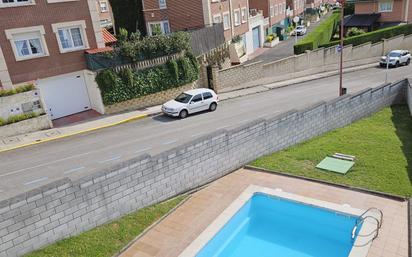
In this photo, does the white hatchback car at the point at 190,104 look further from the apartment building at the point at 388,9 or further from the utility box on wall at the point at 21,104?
the apartment building at the point at 388,9

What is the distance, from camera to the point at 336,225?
1130 cm

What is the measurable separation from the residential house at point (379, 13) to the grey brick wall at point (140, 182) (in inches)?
1407

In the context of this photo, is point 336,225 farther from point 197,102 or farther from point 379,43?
point 379,43

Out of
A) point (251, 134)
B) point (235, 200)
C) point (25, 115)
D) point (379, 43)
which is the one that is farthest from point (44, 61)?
point (379, 43)

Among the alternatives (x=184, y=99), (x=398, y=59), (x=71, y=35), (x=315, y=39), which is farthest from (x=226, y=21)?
(x=71, y=35)

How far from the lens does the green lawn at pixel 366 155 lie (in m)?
12.8

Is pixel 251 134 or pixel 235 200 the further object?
pixel 251 134

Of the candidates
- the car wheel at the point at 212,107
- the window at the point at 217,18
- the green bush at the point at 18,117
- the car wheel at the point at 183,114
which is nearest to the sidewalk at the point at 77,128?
the green bush at the point at 18,117

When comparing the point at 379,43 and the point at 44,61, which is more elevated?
the point at 44,61

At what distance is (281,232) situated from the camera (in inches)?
468

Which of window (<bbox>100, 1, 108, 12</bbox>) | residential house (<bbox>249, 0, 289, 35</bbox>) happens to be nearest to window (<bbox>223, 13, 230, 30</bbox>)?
residential house (<bbox>249, 0, 289, 35</bbox>)

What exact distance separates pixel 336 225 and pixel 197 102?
1421 cm

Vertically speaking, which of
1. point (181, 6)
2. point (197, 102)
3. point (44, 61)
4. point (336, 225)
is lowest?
point (336, 225)

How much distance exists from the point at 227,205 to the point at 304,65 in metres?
28.4
